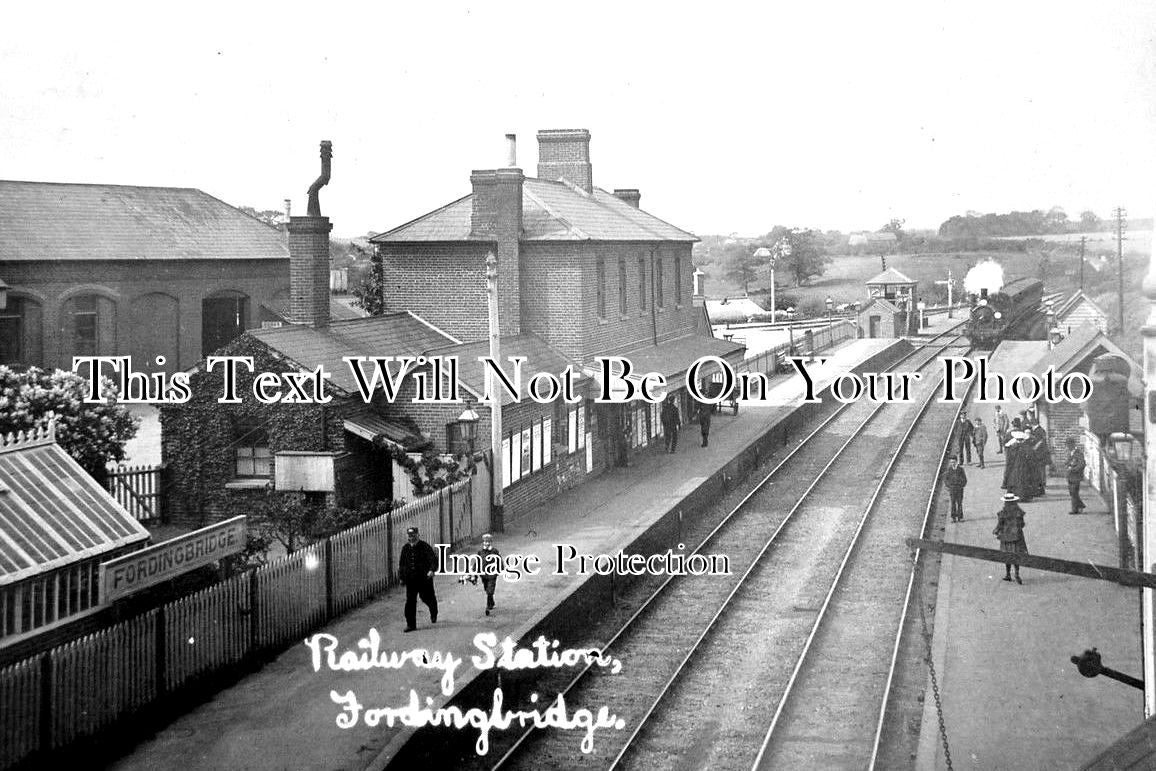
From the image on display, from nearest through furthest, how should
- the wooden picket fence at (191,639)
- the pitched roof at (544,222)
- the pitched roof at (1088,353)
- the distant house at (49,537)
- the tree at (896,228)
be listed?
the wooden picket fence at (191,639)
the distant house at (49,537)
the pitched roof at (1088,353)
the pitched roof at (544,222)
the tree at (896,228)

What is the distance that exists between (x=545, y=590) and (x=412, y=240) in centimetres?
1023

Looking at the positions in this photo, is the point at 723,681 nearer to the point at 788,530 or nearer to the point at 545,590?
the point at 545,590

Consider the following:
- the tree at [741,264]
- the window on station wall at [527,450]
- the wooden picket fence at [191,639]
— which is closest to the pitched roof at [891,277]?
the window on station wall at [527,450]

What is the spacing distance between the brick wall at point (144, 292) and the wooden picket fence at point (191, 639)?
22.5ft

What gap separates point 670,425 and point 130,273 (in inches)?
462

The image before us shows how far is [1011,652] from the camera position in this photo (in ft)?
40.2

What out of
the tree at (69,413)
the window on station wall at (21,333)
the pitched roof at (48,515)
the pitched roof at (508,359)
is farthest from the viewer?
the pitched roof at (508,359)

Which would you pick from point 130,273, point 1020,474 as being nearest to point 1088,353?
point 1020,474

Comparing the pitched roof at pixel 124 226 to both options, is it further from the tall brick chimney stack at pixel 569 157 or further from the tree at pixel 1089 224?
the tree at pixel 1089 224

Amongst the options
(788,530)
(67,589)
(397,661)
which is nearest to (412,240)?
(788,530)

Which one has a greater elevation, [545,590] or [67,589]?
[67,589]

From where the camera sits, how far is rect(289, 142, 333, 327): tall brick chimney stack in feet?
60.4

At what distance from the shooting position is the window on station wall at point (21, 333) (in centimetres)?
1652

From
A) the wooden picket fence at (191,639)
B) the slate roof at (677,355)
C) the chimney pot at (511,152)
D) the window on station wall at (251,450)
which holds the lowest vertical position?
the wooden picket fence at (191,639)
